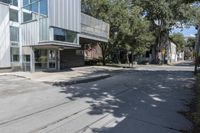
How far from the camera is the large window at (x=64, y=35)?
20.3 metres

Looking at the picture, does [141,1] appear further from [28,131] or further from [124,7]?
[28,131]

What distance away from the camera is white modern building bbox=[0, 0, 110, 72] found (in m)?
19.9

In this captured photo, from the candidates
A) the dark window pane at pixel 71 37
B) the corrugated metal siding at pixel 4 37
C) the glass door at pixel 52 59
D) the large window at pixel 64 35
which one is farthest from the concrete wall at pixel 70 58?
the corrugated metal siding at pixel 4 37

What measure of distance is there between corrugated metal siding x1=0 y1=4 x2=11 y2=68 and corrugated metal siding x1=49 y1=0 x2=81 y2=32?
408 centimetres

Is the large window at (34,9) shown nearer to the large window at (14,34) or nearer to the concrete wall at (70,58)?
the large window at (14,34)

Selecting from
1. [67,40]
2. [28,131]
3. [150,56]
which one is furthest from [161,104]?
[150,56]

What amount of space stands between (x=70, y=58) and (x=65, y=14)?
400 inches

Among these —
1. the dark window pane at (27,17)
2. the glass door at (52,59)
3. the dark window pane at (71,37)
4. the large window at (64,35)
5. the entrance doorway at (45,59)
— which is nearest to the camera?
the large window at (64,35)

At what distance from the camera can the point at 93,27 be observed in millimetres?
27219

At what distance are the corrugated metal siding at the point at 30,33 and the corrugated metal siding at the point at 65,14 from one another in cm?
174

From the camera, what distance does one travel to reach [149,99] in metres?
10.2

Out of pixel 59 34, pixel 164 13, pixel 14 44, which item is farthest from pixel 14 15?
pixel 164 13

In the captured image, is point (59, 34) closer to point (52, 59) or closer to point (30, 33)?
point (30, 33)

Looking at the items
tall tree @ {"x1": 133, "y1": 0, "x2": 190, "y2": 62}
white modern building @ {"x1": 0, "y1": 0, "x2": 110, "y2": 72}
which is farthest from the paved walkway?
tall tree @ {"x1": 133, "y1": 0, "x2": 190, "y2": 62}
